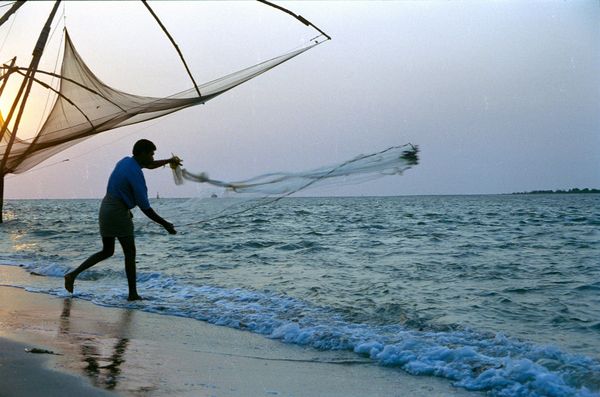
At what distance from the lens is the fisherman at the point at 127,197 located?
5699mm

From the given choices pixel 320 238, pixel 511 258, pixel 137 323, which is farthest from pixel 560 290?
pixel 320 238

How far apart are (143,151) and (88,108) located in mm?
1224

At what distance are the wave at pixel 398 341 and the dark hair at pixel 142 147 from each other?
5.11ft

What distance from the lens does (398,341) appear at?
4875mm

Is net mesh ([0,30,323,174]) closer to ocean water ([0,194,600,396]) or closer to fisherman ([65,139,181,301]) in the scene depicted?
fisherman ([65,139,181,301])

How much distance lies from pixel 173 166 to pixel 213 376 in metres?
2.60

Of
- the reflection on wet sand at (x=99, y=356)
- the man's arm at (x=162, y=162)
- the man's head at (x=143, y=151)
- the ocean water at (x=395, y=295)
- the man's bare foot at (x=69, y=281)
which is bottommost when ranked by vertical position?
the ocean water at (x=395, y=295)

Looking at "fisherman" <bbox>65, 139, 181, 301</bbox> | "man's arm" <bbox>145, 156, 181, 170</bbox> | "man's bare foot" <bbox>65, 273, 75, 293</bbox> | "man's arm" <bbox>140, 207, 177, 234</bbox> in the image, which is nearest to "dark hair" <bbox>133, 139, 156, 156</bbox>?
"fisherman" <bbox>65, 139, 181, 301</bbox>

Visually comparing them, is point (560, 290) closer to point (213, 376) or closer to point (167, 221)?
point (167, 221)

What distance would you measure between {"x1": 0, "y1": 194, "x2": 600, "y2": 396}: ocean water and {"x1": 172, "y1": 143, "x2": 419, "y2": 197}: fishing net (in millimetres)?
258

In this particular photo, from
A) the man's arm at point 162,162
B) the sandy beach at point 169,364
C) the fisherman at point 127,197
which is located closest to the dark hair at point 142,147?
the fisherman at point 127,197

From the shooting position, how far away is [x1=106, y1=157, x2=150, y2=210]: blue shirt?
570 centimetres

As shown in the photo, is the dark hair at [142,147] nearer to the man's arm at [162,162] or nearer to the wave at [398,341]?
the man's arm at [162,162]

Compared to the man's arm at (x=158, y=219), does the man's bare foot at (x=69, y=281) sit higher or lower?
lower
